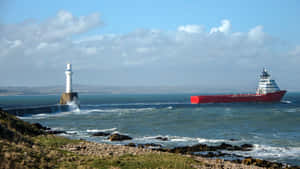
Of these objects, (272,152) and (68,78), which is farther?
(68,78)

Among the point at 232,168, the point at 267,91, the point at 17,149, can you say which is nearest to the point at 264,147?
the point at 232,168

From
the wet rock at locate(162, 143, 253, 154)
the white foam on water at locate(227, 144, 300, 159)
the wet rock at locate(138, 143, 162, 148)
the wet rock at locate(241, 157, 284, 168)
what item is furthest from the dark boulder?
the wet rock at locate(241, 157, 284, 168)

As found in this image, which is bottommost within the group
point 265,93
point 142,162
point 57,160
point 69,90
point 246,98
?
point 142,162

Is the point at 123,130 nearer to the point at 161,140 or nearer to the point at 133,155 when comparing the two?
the point at 161,140

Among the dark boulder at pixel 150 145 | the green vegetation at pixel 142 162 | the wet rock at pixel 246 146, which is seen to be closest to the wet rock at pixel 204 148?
the wet rock at pixel 246 146

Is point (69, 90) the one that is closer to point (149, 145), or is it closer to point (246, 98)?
point (149, 145)

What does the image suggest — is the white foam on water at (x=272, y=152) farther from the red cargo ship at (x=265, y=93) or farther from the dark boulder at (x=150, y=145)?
the red cargo ship at (x=265, y=93)

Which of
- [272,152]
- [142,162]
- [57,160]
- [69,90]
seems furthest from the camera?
[69,90]

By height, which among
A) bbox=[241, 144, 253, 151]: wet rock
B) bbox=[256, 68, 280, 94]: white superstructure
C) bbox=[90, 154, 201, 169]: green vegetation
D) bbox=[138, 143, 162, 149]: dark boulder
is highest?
bbox=[256, 68, 280, 94]: white superstructure

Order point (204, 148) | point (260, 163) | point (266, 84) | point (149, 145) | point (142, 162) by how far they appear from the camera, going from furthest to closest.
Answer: point (266, 84) < point (149, 145) < point (204, 148) < point (260, 163) < point (142, 162)

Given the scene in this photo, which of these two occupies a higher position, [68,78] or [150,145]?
[68,78]

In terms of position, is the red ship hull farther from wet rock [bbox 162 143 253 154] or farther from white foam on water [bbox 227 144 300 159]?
wet rock [bbox 162 143 253 154]

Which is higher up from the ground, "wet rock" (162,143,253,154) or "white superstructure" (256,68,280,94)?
"white superstructure" (256,68,280,94)

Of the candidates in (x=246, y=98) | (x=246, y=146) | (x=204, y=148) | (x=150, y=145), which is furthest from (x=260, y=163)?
(x=246, y=98)
